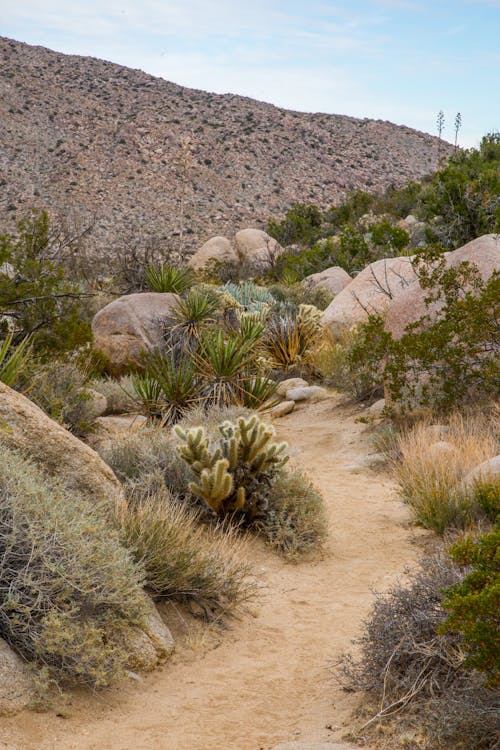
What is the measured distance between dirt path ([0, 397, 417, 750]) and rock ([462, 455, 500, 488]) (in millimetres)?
690

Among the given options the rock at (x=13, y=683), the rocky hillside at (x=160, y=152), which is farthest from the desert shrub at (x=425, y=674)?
the rocky hillside at (x=160, y=152)

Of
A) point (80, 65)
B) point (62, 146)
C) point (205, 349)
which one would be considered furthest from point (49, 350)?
point (80, 65)

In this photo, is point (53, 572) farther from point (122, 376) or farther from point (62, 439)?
point (122, 376)

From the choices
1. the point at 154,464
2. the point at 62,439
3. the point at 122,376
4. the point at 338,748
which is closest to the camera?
the point at 338,748

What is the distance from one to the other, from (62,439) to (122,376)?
770 cm

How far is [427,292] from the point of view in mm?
10359

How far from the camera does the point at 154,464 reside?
22.1 feet

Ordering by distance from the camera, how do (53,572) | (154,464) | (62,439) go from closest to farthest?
(53,572), (62,439), (154,464)

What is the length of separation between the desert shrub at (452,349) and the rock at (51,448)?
509 centimetres

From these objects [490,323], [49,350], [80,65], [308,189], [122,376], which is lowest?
[122,376]

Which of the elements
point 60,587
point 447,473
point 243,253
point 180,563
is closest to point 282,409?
point 447,473

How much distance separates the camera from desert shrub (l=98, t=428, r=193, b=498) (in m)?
6.46

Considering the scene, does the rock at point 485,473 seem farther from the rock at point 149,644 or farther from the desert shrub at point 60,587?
the desert shrub at point 60,587

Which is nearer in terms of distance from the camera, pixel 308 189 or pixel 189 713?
pixel 189 713
